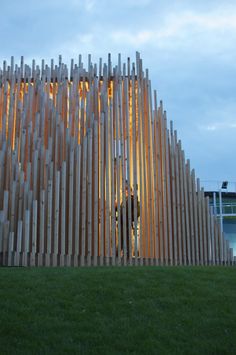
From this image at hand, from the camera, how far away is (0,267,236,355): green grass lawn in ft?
15.7

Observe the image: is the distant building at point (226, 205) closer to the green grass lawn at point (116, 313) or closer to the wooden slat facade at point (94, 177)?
the wooden slat facade at point (94, 177)

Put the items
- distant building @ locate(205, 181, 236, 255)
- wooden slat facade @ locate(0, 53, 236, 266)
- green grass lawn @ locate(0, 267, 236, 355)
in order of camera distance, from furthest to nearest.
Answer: distant building @ locate(205, 181, 236, 255)
wooden slat facade @ locate(0, 53, 236, 266)
green grass lawn @ locate(0, 267, 236, 355)

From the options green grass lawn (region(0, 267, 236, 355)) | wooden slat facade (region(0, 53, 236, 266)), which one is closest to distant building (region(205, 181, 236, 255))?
wooden slat facade (region(0, 53, 236, 266))

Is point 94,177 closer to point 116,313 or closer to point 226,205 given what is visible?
point 116,313

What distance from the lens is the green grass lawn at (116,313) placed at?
480cm

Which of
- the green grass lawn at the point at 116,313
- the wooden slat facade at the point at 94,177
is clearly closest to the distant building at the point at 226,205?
the wooden slat facade at the point at 94,177

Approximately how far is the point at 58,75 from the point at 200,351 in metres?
8.20

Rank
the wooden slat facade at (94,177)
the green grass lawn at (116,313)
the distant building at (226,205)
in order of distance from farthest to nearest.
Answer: the distant building at (226,205) < the wooden slat facade at (94,177) < the green grass lawn at (116,313)

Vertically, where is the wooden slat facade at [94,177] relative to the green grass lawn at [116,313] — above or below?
above

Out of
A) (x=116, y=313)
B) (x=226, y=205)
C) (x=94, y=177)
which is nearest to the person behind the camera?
(x=116, y=313)

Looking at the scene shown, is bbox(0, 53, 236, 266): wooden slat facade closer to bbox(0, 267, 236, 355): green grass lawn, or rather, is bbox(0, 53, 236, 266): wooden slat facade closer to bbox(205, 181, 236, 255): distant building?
bbox(0, 267, 236, 355): green grass lawn

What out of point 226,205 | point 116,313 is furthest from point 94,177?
point 226,205

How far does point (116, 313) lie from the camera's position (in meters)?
5.60

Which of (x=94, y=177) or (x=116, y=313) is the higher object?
(x=94, y=177)
